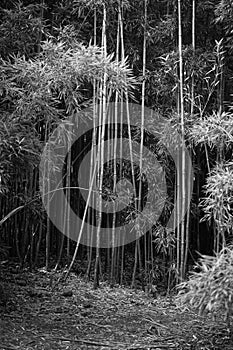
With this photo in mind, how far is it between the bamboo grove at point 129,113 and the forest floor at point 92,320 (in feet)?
1.32

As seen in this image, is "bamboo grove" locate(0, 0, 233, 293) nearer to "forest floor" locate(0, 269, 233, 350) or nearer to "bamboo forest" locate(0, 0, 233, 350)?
"bamboo forest" locate(0, 0, 233, 350)

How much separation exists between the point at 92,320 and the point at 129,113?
242cm

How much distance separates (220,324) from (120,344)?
3.09ft

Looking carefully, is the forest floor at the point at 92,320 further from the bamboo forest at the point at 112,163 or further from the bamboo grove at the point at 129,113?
the bamboo grove at the point at 129,113

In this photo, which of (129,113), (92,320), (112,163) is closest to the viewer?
(92,320)

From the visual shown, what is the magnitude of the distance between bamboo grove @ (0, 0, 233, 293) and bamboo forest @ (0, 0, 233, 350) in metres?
0.02

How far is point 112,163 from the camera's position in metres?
5.72

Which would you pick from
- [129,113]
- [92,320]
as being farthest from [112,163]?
[92,320]

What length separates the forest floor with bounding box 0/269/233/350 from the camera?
361 centimetres

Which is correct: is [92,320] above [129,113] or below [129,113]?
below

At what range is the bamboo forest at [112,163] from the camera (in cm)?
399

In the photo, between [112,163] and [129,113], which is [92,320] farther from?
[129,113]

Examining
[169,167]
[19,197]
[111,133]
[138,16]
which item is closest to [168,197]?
[169,167]

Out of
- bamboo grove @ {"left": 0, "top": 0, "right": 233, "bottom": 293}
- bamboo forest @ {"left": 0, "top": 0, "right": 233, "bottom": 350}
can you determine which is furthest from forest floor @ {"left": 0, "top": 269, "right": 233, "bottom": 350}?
bamboo grove @ {"left": 0, "top": 0, "right": 233, "bottom": 293}
